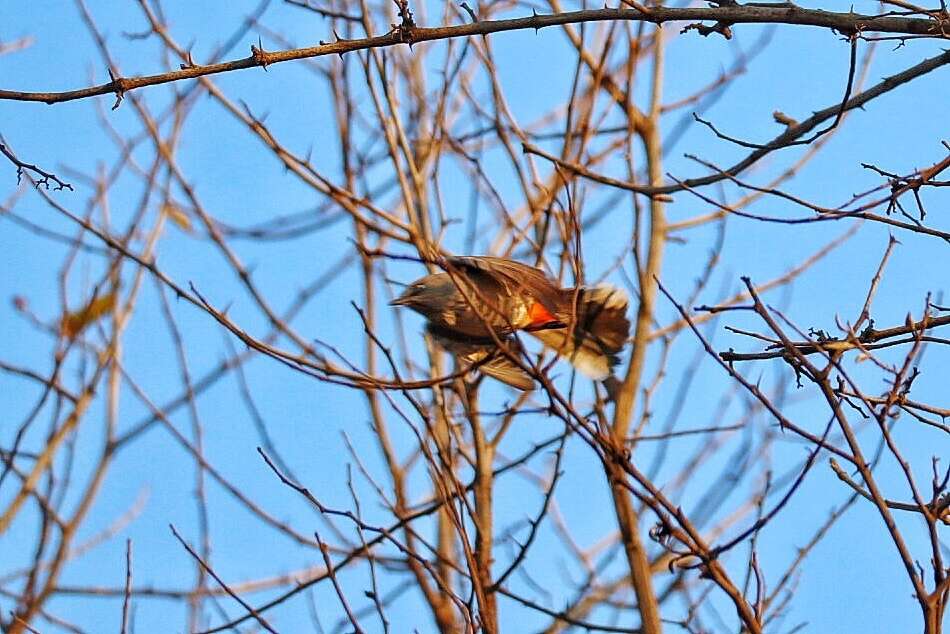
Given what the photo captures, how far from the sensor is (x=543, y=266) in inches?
175

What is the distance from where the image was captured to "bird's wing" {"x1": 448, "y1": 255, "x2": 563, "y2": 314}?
3895 millimetres

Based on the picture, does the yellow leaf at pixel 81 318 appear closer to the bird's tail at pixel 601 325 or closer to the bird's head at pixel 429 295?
the bird's head at pixel 429 295

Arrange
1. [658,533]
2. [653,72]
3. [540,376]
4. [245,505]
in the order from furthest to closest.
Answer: [653,72] → [245,505] → [540,376] → [658,533]

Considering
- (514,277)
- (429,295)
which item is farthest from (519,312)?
(429,295)

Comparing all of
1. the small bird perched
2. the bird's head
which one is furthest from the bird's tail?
the bird's head

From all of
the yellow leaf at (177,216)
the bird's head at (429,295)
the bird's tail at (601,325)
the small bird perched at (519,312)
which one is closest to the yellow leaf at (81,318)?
the yellow leaf at (177,216)

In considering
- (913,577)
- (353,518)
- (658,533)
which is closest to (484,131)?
(353,518)

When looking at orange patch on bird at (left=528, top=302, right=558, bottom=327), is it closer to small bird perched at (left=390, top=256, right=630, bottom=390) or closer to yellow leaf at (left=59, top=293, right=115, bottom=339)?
small bird perched at (left=390, top=256, right=630, bottom=390)

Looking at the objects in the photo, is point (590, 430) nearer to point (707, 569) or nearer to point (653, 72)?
point (707, 569)

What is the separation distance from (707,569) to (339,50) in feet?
4.21

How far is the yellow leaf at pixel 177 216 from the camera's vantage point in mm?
5559

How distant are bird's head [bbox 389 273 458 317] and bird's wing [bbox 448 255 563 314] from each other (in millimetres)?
113

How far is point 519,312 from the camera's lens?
4.13 m

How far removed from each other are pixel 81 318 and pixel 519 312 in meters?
2.25
